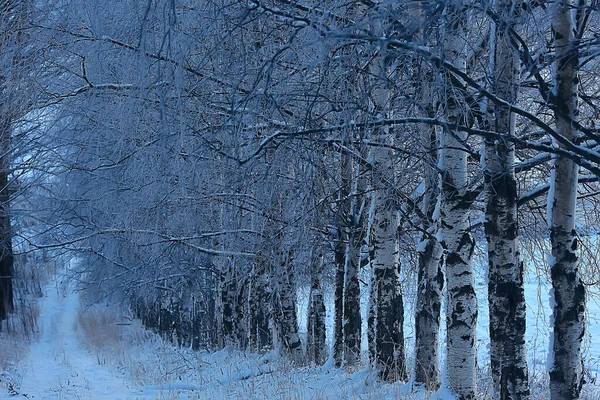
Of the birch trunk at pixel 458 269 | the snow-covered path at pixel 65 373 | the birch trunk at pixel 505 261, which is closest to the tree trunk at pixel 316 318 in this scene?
the snow-covered path at pixel 65 373

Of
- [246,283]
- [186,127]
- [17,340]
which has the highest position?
[186,127]

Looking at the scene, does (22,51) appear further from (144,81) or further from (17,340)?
(17,340)

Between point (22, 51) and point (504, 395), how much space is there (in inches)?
229

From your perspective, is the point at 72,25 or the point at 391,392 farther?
the point at 391,392

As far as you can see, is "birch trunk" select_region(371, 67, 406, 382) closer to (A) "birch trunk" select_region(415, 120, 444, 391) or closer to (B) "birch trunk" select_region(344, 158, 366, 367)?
(A) "birch trunk" select_region(415, 120, 444, 391)

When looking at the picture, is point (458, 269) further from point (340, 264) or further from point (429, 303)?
point (340, 264)

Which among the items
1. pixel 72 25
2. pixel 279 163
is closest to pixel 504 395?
pixel 279 163

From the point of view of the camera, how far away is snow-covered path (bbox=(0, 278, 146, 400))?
38.8ft

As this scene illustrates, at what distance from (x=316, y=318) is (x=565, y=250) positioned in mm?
7950

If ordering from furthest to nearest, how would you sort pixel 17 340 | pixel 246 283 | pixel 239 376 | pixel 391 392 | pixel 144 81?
1. pixel 17 340
2. pixel 246 283
3. pixel 239 376
4. pixel 391 392
5. pixel 144 81

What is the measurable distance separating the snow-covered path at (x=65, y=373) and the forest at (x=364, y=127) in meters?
3.21

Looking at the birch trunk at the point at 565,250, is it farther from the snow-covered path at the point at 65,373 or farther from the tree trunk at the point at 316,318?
the snow-covered path at the point at 65,373

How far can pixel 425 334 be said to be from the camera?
8.83 meters

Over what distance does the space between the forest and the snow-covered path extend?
321 centimetres
